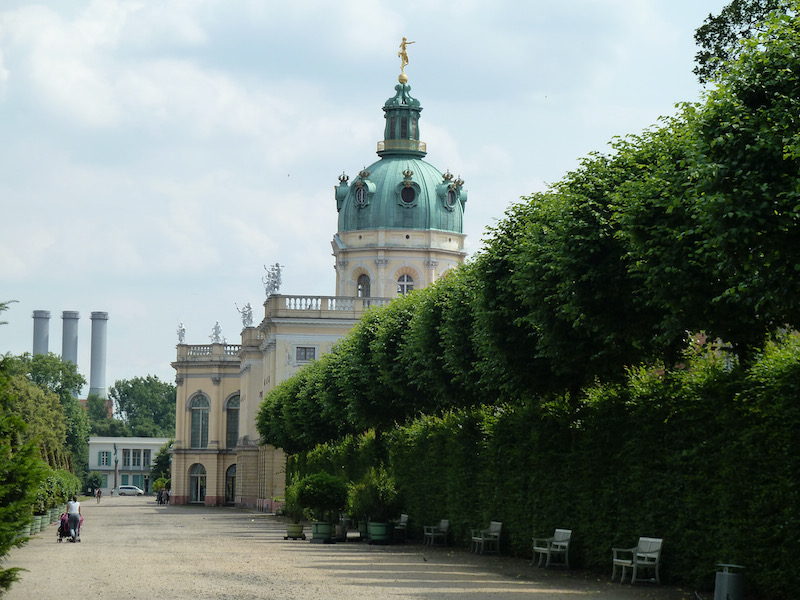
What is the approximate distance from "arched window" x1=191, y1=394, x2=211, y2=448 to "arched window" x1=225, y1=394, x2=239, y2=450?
175cm

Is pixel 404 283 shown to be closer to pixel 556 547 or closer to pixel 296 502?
pixel 296 502

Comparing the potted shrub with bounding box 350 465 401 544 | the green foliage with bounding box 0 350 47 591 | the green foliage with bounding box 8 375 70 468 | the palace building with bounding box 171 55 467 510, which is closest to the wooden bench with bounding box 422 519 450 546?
the potted shrub with bounding box 350 465 401 544

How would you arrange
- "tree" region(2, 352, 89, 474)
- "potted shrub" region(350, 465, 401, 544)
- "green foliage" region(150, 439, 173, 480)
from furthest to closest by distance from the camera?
"green foliage" region(150, 439, 173, 480) → "tree" region(2, 352, 89, 474) → "potted shrub" region(350, 465, 401, 544)

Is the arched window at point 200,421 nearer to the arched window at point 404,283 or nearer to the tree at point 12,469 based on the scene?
the arched window at point 404,283

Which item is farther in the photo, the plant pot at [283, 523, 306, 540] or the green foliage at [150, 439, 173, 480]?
the green foliage at [150, 439, 173, 480]

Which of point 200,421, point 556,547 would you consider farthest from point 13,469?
point 200,421

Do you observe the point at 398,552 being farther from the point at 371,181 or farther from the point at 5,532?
the point at 371,181

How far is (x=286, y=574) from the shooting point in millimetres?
28344

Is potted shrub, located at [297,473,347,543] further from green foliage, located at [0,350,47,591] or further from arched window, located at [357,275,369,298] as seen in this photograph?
arched window, located at [357,275,369,298]

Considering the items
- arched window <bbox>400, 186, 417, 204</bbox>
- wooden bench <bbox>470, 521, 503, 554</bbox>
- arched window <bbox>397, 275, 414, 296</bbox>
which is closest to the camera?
wooden bench <bbox>470, 521, 503, 554</bbox>

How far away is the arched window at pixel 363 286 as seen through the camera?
9525 centimetres

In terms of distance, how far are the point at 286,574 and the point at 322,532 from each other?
1458 centimetres

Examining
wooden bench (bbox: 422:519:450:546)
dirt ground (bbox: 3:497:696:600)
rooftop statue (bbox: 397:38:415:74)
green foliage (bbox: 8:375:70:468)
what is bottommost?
dirt ground (bbox: 3:497:696:600)

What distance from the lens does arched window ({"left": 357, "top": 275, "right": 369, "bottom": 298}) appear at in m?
95.2
